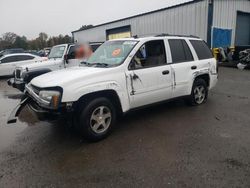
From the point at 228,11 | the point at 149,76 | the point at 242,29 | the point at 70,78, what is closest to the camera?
the point at 70,78

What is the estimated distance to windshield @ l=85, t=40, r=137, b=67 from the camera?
4.23 meters

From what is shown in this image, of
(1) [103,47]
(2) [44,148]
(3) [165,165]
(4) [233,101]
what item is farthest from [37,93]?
(4) [233,101]

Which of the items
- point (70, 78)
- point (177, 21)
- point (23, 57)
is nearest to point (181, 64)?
point (70, 78)

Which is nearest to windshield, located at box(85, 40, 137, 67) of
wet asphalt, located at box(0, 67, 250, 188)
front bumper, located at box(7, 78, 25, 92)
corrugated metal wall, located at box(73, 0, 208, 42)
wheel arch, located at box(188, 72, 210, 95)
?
wet asphalt, located at box(0, 67, 250, 188)

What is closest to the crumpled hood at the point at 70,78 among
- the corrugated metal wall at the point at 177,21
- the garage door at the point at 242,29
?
the corrugated metal wall at the point at 177,21

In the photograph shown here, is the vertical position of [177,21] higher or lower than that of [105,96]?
higher

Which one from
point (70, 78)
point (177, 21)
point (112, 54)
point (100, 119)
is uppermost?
point (177, 21)

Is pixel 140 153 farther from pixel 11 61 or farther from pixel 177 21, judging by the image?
pixel 177 21

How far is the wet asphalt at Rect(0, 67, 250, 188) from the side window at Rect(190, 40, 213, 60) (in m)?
1.43

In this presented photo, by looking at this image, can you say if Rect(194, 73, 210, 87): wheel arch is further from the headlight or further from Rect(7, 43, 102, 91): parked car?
Rect(7, 43, 102, 91): parked car

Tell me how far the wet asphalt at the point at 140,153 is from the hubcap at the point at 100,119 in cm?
26

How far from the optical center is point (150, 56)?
15.1ft

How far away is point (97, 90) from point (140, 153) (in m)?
1.23

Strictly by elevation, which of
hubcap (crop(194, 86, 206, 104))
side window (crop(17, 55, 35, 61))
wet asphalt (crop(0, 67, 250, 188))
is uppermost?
side window (crop(17, 55, 35, 61))
